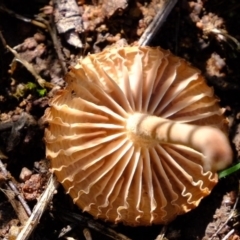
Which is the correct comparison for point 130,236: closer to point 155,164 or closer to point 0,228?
point 155,164

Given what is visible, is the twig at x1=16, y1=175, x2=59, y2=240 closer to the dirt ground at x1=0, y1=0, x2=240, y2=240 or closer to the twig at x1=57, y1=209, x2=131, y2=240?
the dirt ground at x1=0, y1=0, x2=240, y2=240

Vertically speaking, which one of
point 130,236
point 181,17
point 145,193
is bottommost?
point 130,236

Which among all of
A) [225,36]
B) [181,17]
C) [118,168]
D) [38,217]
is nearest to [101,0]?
[181,17]

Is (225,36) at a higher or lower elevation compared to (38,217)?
higher

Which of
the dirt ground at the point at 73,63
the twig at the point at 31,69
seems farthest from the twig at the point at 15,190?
the twig at the point at 31,69

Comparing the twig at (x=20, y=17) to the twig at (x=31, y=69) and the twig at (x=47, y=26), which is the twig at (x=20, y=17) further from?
the twig at (x=31, y=69)
